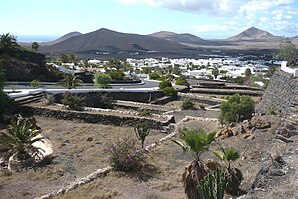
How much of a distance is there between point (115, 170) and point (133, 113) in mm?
10288

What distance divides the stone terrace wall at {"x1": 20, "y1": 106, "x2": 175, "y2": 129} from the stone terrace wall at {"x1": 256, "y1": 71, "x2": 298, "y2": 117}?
5206 mm

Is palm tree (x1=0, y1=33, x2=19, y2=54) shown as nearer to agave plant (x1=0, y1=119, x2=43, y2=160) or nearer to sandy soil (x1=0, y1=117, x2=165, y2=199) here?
sandy soil (x1=0, y1=117, x2=165, y2=199)

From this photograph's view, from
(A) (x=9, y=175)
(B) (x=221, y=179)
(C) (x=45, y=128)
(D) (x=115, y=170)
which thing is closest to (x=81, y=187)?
(D) (x=115, y=170)

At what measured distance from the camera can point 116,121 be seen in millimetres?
21141

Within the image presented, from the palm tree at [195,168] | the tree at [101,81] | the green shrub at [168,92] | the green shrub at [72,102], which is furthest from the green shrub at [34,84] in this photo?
the palm tree at [195,168]

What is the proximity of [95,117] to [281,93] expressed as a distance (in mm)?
9740

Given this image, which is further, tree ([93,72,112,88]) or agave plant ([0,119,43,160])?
tree ([93,72,112,88])

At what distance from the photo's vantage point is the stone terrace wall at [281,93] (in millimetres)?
17203

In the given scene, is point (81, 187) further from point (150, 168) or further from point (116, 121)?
point (116, 121)

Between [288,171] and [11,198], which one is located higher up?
[288,171]

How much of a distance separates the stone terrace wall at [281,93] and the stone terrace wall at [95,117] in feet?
17.1

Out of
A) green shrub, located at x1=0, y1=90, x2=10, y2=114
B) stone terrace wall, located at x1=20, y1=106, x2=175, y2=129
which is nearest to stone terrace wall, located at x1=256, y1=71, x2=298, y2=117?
stone terrace wall, located at x1=20, y1=106, x2=175, y2=129

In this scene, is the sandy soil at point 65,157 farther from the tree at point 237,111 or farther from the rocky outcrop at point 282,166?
the rocky outcrop at point 282,166

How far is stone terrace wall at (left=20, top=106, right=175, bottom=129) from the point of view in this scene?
67.2ft
